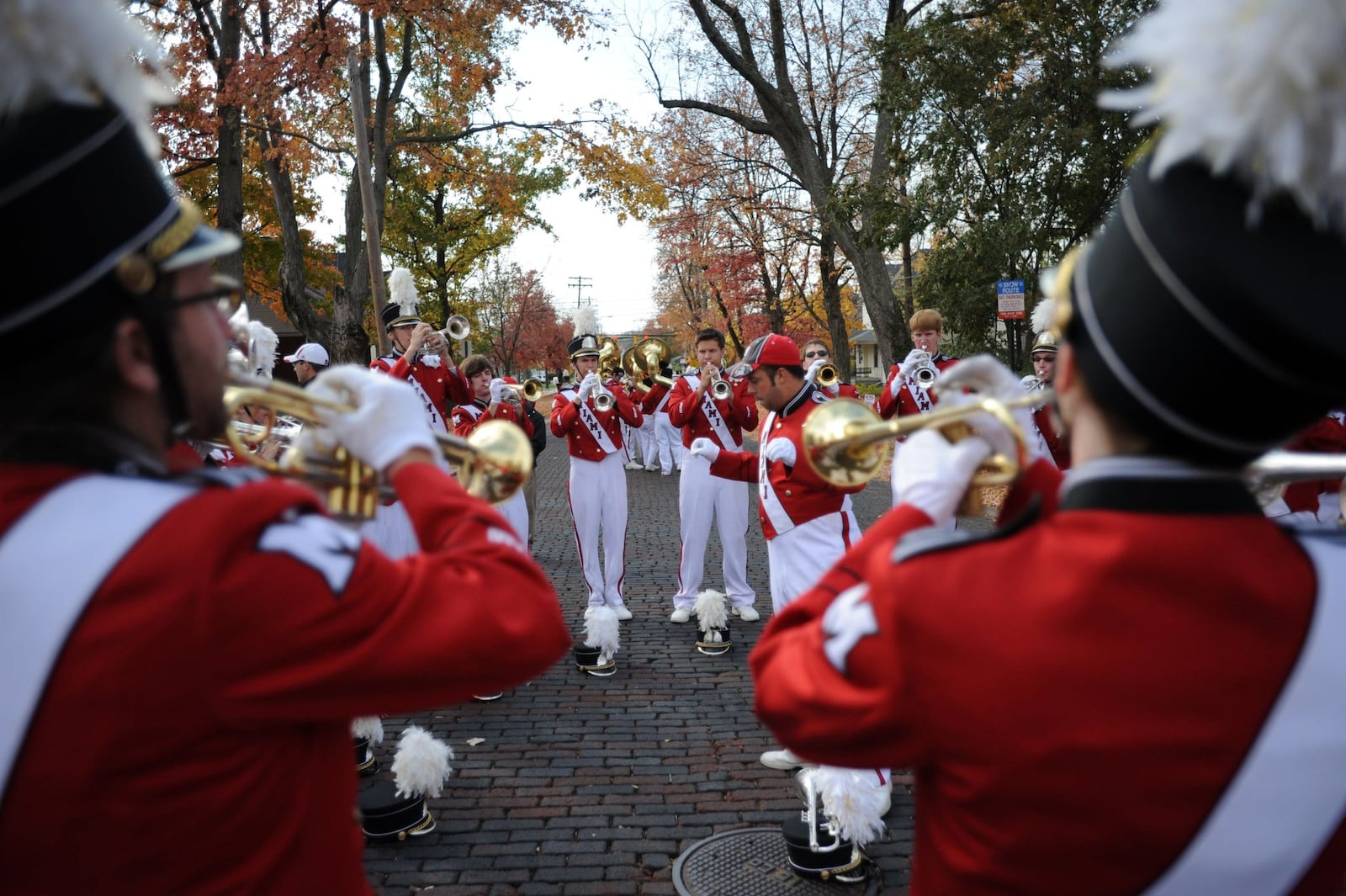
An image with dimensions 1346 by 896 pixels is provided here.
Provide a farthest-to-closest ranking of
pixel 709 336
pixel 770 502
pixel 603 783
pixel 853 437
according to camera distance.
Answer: pixel 709 336
pixel 770 502
pixel 603 783
pixel 853 437

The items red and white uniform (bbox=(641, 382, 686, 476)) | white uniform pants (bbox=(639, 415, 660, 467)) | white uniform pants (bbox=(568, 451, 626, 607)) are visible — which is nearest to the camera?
white uniform pants (bbox=(568, 451, 626, 607))

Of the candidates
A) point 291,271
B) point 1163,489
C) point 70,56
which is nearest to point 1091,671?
point 1163,489

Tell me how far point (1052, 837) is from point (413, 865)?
3517 mm

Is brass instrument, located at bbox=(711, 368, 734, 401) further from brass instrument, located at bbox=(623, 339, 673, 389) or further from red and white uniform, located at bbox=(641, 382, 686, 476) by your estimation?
red and white uniform, located at bbox=(641, 382, 686, 476)

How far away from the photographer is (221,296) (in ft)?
5.39

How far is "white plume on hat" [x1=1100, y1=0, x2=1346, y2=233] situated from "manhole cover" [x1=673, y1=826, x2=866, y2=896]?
348 centimetres

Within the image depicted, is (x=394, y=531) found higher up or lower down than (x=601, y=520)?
higher up

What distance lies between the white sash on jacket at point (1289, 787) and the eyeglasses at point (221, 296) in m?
1.70

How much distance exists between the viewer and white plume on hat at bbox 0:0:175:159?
1.25 metres

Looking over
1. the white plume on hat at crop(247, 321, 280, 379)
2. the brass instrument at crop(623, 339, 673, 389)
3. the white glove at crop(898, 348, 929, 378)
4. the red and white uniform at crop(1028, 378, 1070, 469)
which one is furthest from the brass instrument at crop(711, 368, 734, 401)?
the white plume on hat at crop(247, 321, 280, 379)

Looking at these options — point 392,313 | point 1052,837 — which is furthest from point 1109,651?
point 392,313

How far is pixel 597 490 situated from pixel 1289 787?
7.26m

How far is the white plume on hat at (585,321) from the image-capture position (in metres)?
10.8

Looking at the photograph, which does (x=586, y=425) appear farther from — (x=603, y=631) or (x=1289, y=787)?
(x=1289, y=787)
